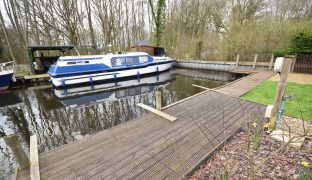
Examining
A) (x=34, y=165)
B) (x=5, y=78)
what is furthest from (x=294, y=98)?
(x=5, y=78)

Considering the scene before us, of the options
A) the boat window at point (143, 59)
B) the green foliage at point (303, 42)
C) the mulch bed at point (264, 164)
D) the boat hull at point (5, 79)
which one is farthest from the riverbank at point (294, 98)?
the boat hull at point (5, 79)

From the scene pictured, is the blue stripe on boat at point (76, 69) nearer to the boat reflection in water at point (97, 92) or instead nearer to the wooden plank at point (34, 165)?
the boat reflection in water at point (97, 92)

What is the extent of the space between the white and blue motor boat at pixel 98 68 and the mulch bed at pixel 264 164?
29.1 ft

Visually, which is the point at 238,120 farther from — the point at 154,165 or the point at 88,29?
the point at 88,29

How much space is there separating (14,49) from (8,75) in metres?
7.55

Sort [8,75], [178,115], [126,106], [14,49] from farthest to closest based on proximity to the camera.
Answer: [14,49]
[8,75]
[126,106]
[178,115]

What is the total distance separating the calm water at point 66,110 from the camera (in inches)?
163

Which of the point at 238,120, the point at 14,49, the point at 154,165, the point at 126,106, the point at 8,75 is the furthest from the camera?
the point at 14,49

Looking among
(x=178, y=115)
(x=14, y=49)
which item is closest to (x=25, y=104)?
(x=178, y=115)

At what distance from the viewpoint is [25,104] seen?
680cm

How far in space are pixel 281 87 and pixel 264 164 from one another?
4.20 feet

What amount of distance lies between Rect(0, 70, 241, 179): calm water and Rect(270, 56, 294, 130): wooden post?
3.73 m

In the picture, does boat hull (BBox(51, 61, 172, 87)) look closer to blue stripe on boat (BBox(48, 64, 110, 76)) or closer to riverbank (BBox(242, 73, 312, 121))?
blue stripe on boat (BBox(48, 64, 110, 76))

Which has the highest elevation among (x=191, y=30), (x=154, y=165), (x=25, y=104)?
(x=191, y=30)
